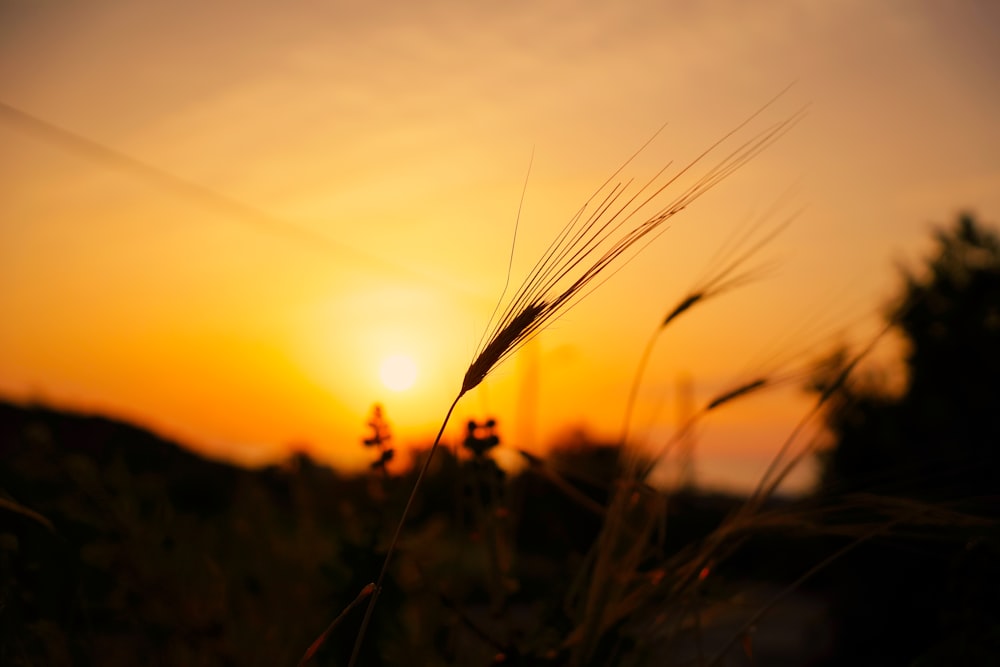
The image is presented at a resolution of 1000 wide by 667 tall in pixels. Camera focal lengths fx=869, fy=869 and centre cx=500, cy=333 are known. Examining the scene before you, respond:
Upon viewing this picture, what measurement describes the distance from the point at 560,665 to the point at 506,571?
30 cm

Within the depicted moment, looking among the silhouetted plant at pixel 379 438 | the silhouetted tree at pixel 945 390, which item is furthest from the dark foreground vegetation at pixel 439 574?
the silhouetted tree at pixel 945 390

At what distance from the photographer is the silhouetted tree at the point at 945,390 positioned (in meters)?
4.30

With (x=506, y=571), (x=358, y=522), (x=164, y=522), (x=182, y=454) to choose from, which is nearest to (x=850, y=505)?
(x=506, y=571)

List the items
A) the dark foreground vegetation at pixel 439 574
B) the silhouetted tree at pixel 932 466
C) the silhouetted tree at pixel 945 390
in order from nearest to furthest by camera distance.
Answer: the dark foreground vegetation at pixel 439 574
the silhouetted tree at pixel 932 466
the silhouetted tree at pixel 945 390

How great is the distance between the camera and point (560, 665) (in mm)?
1244

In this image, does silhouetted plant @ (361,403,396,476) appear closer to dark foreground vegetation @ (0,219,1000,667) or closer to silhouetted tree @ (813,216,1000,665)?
dark foreground vegetation @ (0,219,1000,667)

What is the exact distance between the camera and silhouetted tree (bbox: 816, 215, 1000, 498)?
14.1ft

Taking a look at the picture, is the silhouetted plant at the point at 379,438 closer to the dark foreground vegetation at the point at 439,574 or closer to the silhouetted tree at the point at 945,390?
the dark foreground vegetation at the point at 439,574

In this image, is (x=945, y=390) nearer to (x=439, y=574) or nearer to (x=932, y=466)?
(x=932, y=466)

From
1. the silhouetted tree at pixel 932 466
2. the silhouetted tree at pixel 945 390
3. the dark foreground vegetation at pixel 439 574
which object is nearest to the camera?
the dark foreground vegetation at pixel 439 574

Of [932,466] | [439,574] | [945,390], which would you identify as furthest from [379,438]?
[945,390]

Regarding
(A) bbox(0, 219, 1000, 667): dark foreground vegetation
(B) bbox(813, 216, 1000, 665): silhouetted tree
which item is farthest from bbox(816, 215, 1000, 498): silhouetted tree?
(A) bbox(0, 219, 1000, 667): dark foreground vegetation

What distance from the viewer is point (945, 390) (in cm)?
905

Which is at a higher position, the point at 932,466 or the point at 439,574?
the point at 932,466
